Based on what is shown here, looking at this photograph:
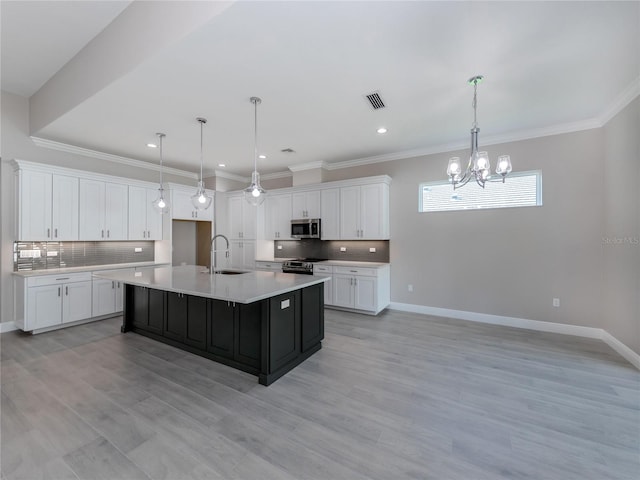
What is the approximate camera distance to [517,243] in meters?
4.16

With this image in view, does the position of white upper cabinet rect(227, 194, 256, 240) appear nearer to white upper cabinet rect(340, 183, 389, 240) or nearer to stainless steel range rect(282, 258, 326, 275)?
stainless steel range rect(282, 258, 326, 275)

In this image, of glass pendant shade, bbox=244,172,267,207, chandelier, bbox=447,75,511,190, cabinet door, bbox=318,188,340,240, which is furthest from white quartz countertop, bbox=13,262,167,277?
chandelier, bbox=447,75,511,190

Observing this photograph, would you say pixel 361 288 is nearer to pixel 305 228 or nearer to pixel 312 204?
pixel 305 228

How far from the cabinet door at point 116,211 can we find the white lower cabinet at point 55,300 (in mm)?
875

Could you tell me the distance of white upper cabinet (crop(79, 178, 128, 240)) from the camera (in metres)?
4.47

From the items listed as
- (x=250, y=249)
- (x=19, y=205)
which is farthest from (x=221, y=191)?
(x=19, y=205)

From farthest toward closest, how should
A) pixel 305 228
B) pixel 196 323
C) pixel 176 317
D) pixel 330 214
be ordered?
pixel 305 228 < pixel 330 214 < pixel 176 317 < pixel 196 323

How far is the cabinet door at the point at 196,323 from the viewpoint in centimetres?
311

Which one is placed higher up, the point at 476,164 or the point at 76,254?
the point at 476,164

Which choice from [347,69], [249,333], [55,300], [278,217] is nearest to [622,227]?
[347,69]

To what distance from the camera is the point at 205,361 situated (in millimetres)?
3035

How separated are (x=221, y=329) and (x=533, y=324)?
450 centimetres

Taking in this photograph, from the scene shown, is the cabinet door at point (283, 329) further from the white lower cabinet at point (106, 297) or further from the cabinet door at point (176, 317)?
the white lower cabinet at point (106, 297)

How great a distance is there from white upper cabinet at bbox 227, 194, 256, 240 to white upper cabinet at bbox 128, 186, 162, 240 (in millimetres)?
1647
